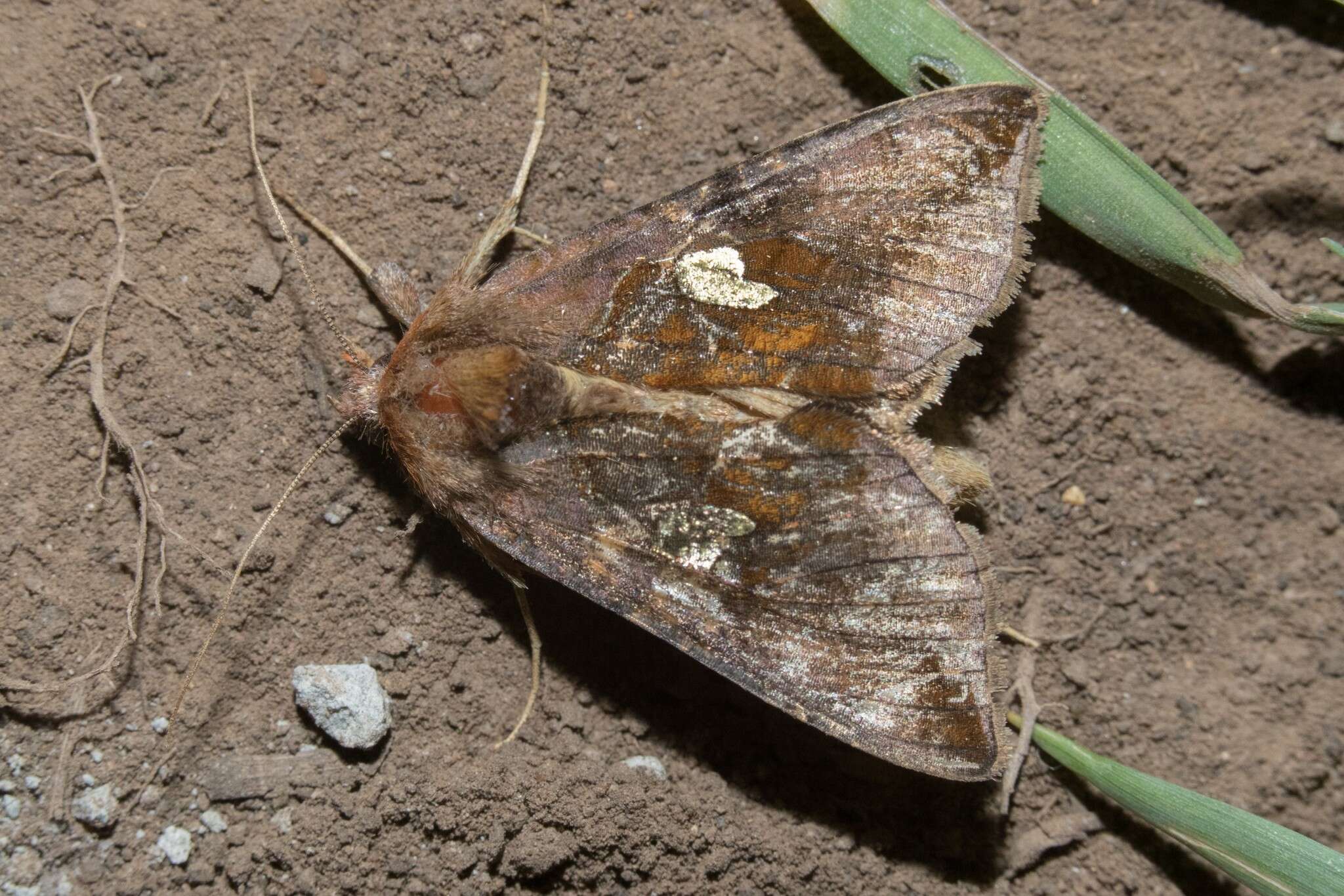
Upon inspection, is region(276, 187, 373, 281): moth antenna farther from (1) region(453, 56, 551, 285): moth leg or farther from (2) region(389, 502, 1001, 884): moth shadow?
(2) region(389, 502, 1001, 884): moth shadow

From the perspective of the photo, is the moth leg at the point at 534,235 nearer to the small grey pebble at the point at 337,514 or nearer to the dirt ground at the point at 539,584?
the dirt ground at the point at 539,584

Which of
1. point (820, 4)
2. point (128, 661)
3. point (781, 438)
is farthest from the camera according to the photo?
point (820, 4)

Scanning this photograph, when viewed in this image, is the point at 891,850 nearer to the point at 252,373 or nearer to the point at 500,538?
the point at 500,538

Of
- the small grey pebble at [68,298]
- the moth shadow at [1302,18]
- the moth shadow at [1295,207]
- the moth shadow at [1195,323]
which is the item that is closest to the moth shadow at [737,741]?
the small grey pebble at [68,298]

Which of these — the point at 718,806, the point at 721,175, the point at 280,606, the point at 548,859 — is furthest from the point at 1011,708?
the point at 280,606

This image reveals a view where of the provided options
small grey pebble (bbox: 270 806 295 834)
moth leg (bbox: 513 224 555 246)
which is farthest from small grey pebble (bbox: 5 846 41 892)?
moth leg (bbox: 513 224 555 246)

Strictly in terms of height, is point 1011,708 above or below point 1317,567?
below

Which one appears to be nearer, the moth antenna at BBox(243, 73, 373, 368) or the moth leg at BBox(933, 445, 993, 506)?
the moth leg at BBox(933, 445, 993, 506)

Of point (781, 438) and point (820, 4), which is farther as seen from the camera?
point (820, 4)
